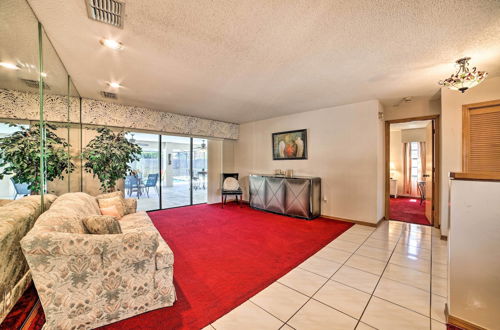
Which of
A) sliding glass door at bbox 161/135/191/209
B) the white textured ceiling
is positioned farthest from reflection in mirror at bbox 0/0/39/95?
sliding glass door at bbox 161/135/191/209

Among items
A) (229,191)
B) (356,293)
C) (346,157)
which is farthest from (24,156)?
(346,157)

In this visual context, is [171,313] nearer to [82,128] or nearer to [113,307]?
[113,307]

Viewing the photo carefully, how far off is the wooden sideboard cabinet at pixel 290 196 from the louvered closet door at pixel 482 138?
8.22 ft

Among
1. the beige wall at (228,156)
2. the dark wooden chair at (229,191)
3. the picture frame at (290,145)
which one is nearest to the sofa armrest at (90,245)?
the picture frame at (290,145)

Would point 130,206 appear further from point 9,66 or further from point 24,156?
point 9,66

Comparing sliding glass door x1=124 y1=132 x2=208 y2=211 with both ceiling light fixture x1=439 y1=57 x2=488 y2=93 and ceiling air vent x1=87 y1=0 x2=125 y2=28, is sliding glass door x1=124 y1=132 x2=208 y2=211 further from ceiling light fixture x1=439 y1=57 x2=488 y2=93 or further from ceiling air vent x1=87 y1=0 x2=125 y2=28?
ceiling light fixture x1=439 y1=57 x2=488 y2=93

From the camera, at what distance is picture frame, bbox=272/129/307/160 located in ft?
16.4

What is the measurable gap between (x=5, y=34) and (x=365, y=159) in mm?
5168

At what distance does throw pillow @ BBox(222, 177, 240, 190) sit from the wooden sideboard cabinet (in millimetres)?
820

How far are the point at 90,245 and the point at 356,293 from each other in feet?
7.96

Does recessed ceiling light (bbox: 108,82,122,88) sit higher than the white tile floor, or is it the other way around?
recessed ceiling light (bbox: 108,82,122,88)

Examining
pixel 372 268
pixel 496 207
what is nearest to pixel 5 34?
pixel 496 207

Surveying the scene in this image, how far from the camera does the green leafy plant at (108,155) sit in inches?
137

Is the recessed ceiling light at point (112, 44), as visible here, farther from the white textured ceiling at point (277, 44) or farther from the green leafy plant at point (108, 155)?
the green leafy plant at point (108, 155)
